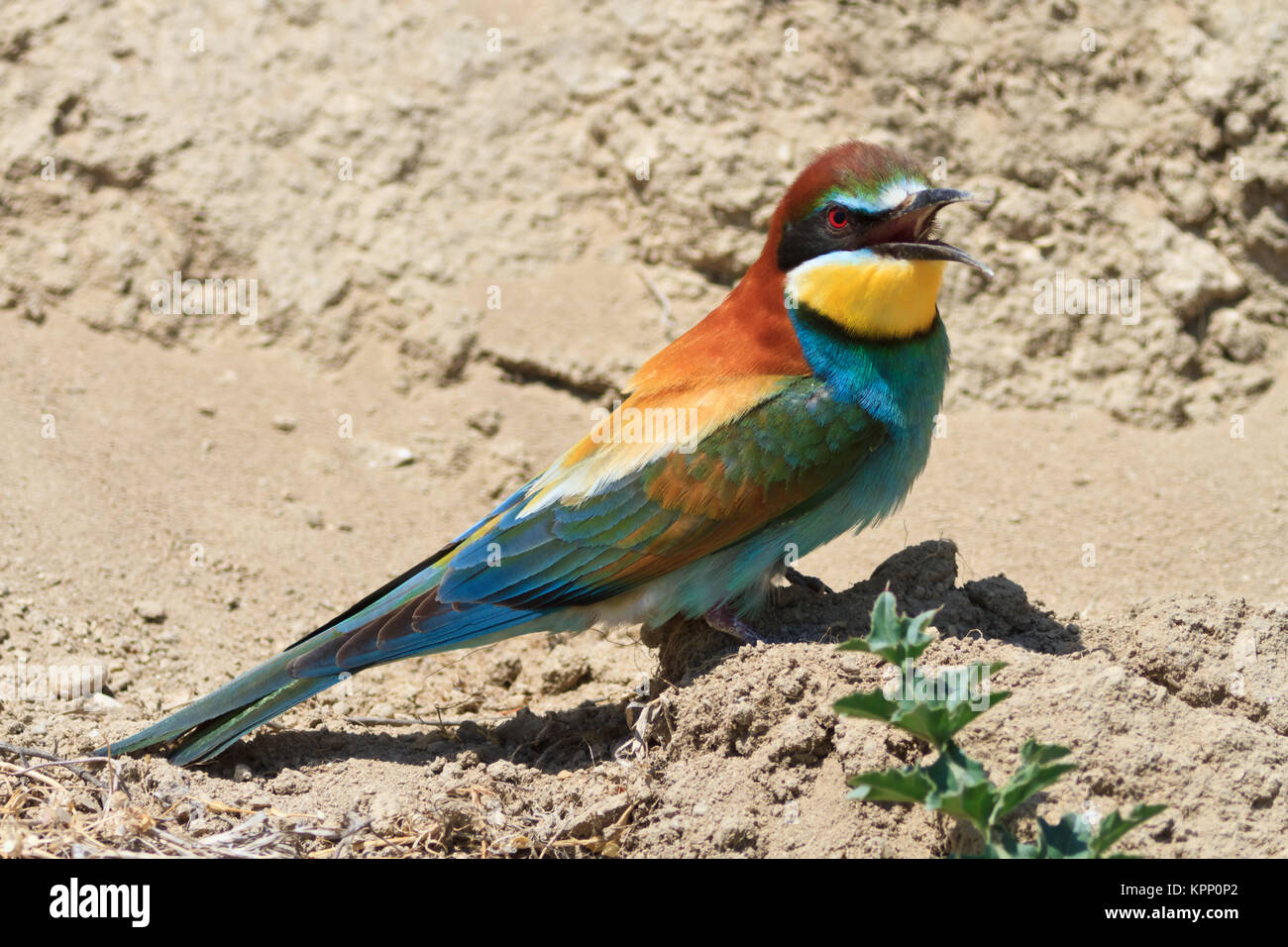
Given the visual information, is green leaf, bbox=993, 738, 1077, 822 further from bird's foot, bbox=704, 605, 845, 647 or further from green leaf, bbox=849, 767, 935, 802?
bird's foot, bbox=704, 605, 845, 647

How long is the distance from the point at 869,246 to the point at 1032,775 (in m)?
1.68

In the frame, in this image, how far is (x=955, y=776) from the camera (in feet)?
7.80

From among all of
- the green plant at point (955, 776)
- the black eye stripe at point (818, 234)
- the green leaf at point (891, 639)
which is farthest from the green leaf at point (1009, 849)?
the black eye stripe at point (818, 234)

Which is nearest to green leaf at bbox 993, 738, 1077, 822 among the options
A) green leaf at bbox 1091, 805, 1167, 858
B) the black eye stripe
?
green leaf at bbox 1091, 805, 1167, 858

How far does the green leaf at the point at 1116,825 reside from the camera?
7.33ft

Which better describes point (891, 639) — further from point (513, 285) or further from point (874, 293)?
point (513, 285)

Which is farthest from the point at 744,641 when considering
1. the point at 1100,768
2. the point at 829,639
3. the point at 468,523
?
the point at 468,523

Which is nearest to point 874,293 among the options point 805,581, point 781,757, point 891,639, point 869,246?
point 869,246

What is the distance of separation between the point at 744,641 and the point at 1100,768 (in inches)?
41.5

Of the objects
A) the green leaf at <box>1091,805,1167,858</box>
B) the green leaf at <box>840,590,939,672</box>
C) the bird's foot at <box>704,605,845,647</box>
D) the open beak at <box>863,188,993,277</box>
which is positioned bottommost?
the green leaf at <box>1091,805,1167,858</box>

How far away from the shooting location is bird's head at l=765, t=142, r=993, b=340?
11.5 ft

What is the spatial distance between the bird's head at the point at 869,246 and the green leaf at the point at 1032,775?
1.49 metres

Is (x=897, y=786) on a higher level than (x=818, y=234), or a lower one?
lower

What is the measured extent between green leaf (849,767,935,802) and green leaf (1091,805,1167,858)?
278mm
